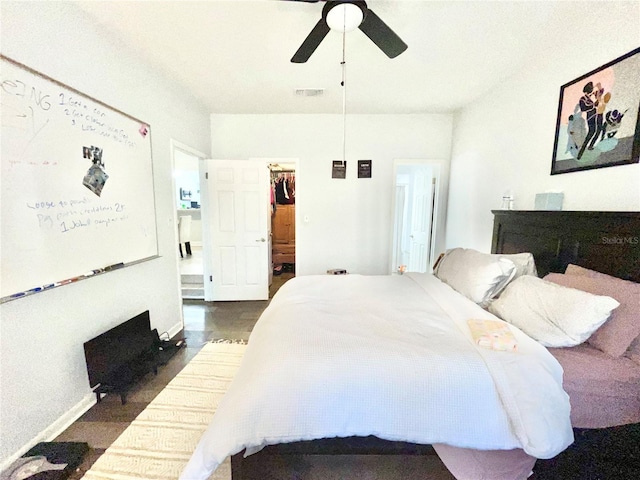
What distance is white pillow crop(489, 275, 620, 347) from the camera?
47.4 inches

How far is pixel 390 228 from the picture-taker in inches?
151

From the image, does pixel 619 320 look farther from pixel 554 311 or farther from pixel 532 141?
pixel 532 141

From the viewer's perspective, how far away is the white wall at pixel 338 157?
12.0 ft

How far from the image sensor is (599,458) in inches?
42.9

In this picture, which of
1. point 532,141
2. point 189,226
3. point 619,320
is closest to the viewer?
point 619,320

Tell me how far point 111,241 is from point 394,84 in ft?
9.76

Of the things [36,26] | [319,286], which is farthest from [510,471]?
[36,26]

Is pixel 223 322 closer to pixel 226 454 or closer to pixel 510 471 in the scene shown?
pixel 226 454

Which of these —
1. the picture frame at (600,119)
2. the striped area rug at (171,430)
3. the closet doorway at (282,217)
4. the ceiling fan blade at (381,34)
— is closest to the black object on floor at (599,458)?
the picture frame at (600,119)

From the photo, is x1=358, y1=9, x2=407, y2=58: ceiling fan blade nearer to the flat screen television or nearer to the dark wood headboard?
the dark wood headboard

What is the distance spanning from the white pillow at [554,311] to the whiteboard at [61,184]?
8.83 feet

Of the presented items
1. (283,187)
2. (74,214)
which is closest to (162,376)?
(74,214)

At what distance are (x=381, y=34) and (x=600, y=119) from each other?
1.47 m

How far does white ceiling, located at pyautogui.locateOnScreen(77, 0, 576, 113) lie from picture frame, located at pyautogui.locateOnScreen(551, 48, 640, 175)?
502 millimetres
